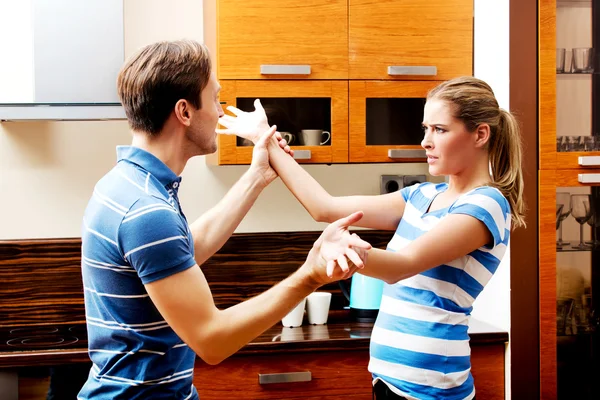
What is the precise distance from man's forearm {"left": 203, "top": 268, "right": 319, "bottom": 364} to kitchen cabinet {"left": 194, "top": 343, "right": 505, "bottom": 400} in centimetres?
97

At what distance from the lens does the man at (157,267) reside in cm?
123

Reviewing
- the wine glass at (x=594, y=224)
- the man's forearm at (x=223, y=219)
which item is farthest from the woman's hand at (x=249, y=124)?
the wine glass at (x=594, y=224)

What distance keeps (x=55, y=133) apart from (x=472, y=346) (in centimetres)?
169

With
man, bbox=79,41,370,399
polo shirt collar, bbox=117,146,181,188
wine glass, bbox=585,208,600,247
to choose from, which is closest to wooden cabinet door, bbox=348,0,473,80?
wine glass, bbox=585,208,600,247

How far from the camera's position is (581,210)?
96.9 inches

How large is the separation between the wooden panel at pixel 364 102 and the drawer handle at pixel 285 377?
29.8 inches

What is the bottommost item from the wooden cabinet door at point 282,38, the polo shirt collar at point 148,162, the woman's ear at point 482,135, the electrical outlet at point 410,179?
the electrical outlet at point 410,179

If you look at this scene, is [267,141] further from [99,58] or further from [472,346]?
[472,346]

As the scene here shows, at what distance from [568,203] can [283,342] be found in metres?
1.08

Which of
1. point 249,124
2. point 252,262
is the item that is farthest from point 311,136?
point 252,262

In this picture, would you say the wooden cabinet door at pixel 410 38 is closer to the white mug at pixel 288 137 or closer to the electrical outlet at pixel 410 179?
the white mug at pixel 288 137

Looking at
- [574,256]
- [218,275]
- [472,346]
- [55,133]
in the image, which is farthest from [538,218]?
[55,133]

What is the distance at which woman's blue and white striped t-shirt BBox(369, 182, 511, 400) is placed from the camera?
1.72 metres

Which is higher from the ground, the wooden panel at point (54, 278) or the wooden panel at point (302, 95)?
the wooden panel at point (302, 95)
